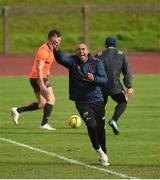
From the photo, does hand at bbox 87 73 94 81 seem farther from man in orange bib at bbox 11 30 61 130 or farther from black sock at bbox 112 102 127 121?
black sock at bbox 112 102 127 121

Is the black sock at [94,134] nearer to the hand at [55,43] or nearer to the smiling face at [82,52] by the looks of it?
the smiling face at [82,52]

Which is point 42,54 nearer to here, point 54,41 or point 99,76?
point 54,41

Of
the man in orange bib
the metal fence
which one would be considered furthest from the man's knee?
the metal fence

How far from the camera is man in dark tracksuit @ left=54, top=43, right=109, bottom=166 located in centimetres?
1269

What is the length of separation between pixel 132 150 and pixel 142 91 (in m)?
13.6

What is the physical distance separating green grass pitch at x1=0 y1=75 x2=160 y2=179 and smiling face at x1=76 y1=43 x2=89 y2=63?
1627mm

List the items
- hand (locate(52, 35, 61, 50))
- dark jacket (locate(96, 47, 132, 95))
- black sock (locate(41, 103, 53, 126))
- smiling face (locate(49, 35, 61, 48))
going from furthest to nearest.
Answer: black sock (locate(41, 103, 53, 126)) → dark jacket (locate(96, 47, 132, 95)) → smiling face (locate(49, 35, 61, 48)) → hand (locate(52, 35, 61, 50))

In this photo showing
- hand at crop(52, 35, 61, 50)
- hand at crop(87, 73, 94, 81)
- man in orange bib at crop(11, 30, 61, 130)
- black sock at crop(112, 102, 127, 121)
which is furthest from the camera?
man in orange bib at crop(11, 30, 61, 130)

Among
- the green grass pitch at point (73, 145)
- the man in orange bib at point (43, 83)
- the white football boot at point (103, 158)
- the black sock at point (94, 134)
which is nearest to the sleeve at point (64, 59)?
the black sock at point (94, 134)

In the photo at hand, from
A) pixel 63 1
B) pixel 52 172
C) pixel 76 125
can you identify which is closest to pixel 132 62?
pixel 63 1

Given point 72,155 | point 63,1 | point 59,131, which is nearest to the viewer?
point 72,155

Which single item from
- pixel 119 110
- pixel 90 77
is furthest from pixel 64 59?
pixel 119 110

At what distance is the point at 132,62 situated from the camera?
41.0m

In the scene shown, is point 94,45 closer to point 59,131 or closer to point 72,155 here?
point 59,131
